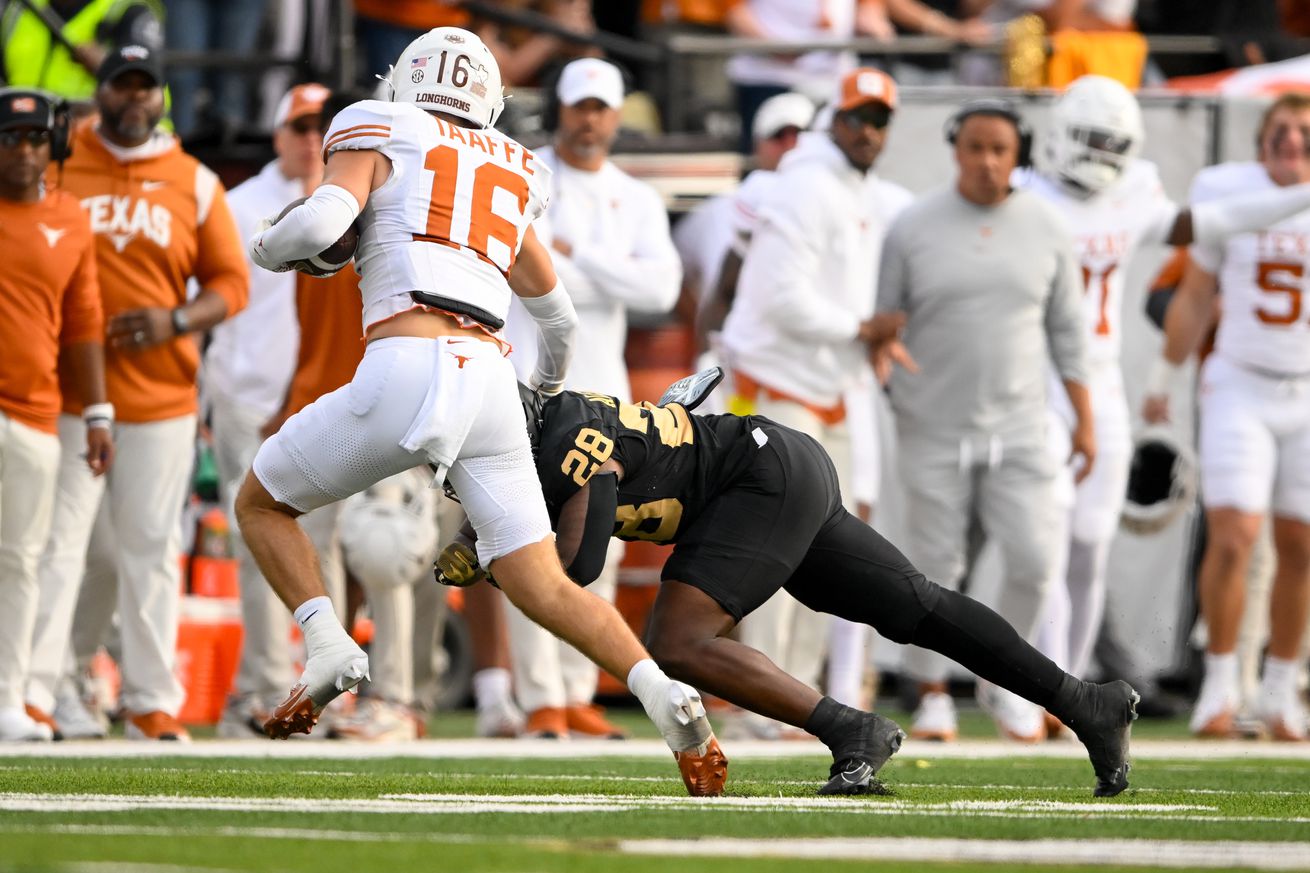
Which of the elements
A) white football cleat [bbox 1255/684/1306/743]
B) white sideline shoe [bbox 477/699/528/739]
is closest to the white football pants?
white sideline shoe [bbox 477/699/528/739]

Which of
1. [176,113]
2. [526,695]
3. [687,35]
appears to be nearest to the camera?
[526,695]

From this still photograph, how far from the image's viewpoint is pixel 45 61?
1114 centimetres

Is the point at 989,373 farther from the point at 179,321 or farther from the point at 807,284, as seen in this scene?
the point at 179,321

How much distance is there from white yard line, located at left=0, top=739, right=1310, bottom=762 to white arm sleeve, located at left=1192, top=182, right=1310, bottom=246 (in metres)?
2.31

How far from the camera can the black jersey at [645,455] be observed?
5980 mm

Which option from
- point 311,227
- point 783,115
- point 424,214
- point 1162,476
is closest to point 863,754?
point 424,214

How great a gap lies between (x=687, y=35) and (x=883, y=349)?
4.14 meters

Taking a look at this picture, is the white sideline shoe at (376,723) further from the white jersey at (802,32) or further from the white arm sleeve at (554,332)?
the white jersey at (802,32)

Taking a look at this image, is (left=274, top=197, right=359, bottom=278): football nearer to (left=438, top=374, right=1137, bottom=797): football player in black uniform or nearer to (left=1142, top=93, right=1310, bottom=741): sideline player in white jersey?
(left=438, top=374, right=1137, bottom=797): football player in black uniform

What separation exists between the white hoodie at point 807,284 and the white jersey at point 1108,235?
102 cm

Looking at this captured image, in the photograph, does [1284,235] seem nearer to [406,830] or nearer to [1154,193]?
[1154,193]

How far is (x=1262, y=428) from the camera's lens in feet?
35.7

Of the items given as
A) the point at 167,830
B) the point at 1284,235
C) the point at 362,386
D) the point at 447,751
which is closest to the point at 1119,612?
the point at 1284,235

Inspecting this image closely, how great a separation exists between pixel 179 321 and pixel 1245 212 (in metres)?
4.75
